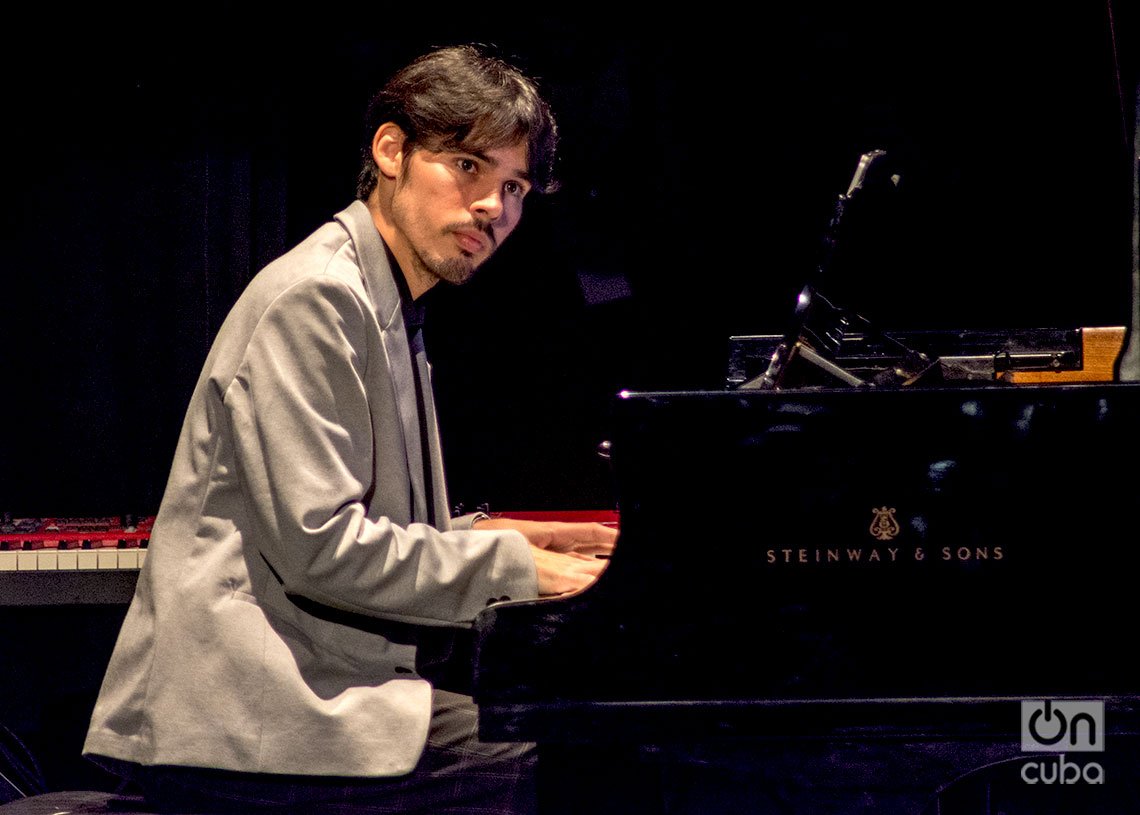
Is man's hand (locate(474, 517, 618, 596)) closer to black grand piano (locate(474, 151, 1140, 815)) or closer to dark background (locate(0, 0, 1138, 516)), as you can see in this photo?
black grand piano (locate(474, 151, 1140, 815))

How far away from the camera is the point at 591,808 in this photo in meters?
2.57

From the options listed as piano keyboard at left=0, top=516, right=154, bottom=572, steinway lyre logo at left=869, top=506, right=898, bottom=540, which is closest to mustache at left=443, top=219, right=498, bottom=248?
steinway lyre logo at left=869, top=506, right=898, bottom=540

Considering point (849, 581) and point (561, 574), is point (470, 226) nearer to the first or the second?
point (561, 574)

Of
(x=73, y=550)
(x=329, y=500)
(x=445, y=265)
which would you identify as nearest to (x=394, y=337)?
(x=445, y=265)

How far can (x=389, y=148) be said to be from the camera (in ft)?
6.29

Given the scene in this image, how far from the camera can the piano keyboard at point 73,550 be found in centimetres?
282

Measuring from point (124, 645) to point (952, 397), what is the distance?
1211mm

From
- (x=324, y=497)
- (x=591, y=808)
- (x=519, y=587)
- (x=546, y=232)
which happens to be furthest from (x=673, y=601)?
(x=546, y=232)

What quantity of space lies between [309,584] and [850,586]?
2.30 feet

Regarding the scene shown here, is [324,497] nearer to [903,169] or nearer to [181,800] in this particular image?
[181,800]

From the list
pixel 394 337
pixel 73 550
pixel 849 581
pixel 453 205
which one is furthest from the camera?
pixel 73 550

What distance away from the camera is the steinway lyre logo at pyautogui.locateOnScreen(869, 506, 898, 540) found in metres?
1.36

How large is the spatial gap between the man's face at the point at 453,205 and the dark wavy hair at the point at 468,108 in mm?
22

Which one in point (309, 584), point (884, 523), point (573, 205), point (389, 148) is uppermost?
point (573, 205)
